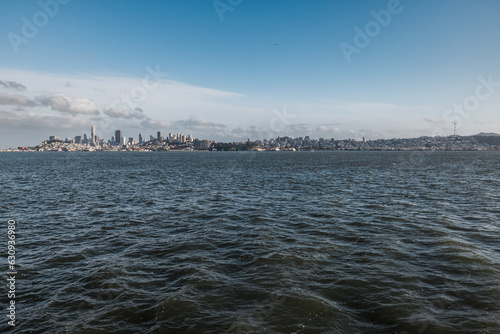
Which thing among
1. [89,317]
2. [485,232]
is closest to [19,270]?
[89,317]

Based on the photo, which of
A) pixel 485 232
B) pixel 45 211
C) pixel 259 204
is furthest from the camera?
pixel 259 204

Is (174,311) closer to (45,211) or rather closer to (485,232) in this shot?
(485,232)

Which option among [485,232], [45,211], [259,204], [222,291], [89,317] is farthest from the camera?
[259,204]

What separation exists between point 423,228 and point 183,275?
60.9 ft

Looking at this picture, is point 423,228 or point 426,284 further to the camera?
point 423,228

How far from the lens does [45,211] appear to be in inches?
1161

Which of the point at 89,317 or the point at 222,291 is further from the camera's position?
the point at 222,291

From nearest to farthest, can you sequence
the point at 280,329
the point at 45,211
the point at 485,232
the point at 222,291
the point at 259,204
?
the point at 280,329, the point at 222,291, the point at 485,232, the point at 45,211, the point at 259,204

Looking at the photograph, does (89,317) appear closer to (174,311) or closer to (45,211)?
(174,311)

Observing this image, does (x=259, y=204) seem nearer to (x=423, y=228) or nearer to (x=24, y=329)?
(x=423, y=228)

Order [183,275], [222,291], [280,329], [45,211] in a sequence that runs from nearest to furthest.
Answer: [280,329]
[222,291]
[183,275]
[45,211]

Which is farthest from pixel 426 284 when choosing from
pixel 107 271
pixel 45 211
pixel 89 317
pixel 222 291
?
pixel 45 211

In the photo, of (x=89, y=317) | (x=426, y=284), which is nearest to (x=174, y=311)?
(x=89, y=317)

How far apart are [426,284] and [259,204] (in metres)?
21.0
